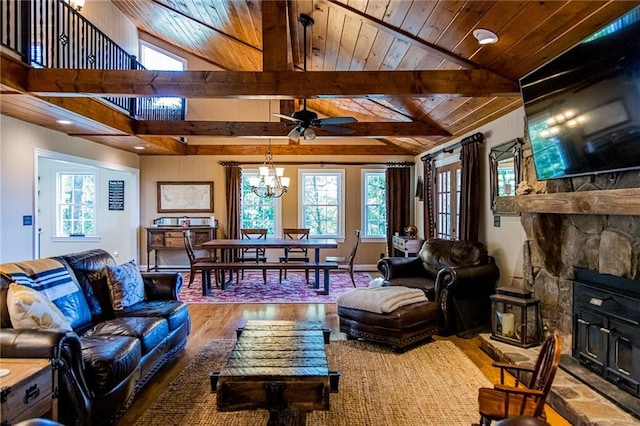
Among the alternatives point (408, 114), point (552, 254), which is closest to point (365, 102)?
point (408, 114)

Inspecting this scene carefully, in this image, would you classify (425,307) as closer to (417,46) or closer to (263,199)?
(417,46)

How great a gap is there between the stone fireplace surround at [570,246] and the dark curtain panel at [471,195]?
135cm

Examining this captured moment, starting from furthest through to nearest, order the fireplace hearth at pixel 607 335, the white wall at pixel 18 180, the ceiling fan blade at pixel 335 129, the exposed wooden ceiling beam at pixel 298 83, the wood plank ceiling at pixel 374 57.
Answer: the ceiling fan blade at pixel 335 129
the white wall at pixel 18 180
the exposed wooden ceiling beam at pixel 298 83
the wood plank ceiling at pixel 374 57
the fireplace hearth at pixel 607 335

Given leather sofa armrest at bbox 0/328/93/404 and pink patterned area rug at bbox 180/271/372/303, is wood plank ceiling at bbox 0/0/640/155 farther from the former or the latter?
pink patterned area rug at bbox 180/271/372/303

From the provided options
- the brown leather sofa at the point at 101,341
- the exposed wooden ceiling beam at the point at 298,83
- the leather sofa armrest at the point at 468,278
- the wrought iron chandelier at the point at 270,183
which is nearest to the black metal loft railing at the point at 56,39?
the exposed wooden ceiling beam at the point at 298,83

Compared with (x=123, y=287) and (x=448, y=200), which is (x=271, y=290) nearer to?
(x=123, y=287)

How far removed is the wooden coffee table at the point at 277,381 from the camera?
84.5 inches

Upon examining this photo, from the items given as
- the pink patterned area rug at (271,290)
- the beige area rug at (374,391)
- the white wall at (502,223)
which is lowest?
the beige area rug at (374,391)

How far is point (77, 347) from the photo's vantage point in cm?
221

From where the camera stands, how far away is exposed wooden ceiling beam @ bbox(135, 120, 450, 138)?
6000 mm

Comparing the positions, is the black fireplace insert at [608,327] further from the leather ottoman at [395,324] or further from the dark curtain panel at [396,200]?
the dark curtain panel at [396,200]

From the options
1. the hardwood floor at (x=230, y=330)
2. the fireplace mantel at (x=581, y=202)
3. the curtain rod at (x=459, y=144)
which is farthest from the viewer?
the curtain rod at (x=459, y=144)

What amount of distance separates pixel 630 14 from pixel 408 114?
3.84m

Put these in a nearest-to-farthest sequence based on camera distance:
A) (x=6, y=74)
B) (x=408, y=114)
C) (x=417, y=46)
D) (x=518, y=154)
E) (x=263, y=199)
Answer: (x=6, y=74), (x=417, y=46), (x=518, y=154), (x=408, y=114), (x=263, y=199)
